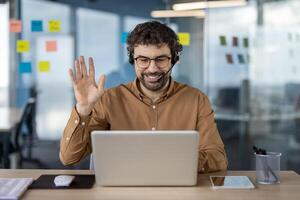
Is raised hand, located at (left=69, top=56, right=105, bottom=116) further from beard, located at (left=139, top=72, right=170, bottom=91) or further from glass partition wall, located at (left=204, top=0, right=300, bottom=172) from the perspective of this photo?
glass partition wall, located at (left=204, top=0, right=300, bottom=172)

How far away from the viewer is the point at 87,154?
1912 mm

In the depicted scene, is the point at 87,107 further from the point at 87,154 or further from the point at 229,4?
the point at 229,4

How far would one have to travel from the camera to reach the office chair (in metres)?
4.20

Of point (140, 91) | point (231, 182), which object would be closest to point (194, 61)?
point (140, 91)

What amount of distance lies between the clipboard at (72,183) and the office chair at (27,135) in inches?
100

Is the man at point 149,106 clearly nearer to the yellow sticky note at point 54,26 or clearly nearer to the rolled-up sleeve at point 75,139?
the rolled-up sleeve at point 75,139

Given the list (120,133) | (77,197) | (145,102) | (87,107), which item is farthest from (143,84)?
(77,197)

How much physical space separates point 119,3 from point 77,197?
119 inches

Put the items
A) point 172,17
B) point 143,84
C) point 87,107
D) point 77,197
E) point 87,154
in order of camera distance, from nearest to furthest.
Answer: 1. point 77,197
2. point 87,107
3. point 87,154
4. point 143,84
5. point 172,17

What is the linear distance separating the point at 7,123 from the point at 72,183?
2738 mm

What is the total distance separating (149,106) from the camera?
2.06 m

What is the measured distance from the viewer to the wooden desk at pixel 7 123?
412 centimetres

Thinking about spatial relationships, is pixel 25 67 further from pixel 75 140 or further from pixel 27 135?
pixel 75 140

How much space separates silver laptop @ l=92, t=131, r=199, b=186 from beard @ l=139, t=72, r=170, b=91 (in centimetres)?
52
